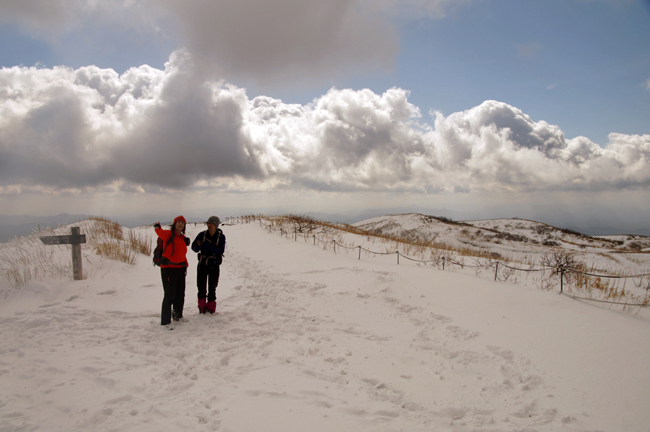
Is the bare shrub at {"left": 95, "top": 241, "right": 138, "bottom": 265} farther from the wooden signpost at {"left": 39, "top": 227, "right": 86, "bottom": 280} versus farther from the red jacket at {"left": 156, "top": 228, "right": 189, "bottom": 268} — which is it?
the red jacket at {"left": 156, "top": 228, "right": 189, "bottom": 268}

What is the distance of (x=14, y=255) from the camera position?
7797mm

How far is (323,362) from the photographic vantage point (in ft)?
14.1

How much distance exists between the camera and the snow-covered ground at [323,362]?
10.1 ft

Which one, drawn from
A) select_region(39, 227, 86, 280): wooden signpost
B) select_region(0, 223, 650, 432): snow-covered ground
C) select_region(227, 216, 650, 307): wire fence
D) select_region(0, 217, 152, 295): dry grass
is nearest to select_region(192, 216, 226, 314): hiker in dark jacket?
select_region(0, 223, 650, 432): snow-covered ground

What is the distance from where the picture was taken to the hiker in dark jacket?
583 cm

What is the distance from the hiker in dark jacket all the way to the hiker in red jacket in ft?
1.24

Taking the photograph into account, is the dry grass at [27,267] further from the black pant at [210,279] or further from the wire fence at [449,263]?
the wire fence at [449,263]

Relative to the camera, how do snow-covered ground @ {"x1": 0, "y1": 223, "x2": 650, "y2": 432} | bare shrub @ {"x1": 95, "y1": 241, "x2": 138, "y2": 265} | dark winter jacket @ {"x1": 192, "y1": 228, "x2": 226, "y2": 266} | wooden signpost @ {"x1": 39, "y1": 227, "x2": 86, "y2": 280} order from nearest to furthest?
snow-covered ground @ {"x1": 0, "y1": 223, "x2": 650, "y2": 432} → dark winter jacket @ {"x1": 192, "y1": 228, "x2": 226, "y2": 266} → wooden signpost @ {"x1": 39, "y1": 227, "x2": 86, "y2": 280} → bare shrub @ {"x1": 95, "y1": 241, "x2": 138, "y2": 265}

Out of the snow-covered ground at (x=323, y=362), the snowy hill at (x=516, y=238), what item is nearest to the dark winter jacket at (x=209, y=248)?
the snow-covered ground at (x=323, y=362)

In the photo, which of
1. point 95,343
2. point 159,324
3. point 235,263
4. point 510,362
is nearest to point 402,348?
point 510,362

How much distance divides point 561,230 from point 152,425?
33520mm

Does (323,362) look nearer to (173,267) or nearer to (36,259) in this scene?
(173,267)

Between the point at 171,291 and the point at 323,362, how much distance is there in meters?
3.03

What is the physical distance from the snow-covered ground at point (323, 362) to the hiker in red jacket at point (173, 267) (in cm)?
35
